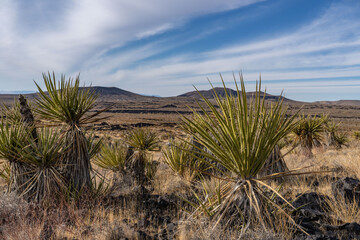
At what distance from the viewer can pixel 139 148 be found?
5867 mm

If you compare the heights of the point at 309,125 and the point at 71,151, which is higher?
the point at 309,125

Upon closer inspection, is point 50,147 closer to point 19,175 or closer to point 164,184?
point 19,175

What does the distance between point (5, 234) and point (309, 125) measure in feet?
28.9

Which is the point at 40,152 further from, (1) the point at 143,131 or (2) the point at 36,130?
(1) the point at 143,131

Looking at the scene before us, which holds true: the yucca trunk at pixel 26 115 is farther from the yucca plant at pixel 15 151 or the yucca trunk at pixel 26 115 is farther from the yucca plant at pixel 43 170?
the yucca plant at pixel 43 170

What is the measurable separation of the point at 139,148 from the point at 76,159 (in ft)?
6.10

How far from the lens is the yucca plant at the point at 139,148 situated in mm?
5824

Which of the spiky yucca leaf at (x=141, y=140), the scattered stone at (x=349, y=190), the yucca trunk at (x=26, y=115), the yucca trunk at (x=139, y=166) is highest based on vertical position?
the yucca trunk at (x=26, y=115)

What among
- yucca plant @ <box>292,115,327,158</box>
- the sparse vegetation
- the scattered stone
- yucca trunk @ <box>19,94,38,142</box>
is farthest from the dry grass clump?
yucca plant @ <box>292,115,327,158</box>

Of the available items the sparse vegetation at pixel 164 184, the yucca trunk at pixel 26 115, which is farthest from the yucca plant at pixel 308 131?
the yucca trunk at pixel 26 115

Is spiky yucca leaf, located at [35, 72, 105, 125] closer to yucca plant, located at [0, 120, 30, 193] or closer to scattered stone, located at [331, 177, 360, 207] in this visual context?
yucca plant, located at [0, 120, 30, 193]

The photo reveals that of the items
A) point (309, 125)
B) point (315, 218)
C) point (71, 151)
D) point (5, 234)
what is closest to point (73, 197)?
point (71, 151)

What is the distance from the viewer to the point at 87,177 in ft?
14.4

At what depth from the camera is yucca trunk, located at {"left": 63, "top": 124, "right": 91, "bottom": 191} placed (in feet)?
13.8
